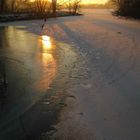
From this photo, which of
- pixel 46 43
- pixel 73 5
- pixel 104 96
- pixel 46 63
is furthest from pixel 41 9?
pixel 104 96

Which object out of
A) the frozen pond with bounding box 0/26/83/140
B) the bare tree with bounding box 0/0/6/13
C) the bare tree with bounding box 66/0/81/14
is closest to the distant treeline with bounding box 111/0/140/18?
the bare tree with bounding box 66/0/81/14

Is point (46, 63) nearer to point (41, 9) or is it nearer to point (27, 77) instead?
point (27, 77)

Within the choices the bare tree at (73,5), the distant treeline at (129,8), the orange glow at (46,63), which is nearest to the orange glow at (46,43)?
the orange glow at (46,63)

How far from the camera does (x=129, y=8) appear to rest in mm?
23578

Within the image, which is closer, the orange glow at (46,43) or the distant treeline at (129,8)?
the orange glow at (46,43)

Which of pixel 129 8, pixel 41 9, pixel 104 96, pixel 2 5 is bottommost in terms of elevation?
pixel 104 96

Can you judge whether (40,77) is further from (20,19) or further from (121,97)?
(20,19)

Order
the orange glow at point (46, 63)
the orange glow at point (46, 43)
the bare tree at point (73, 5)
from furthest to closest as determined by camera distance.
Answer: the bare tree at point (73, 5) → the orange glow at point (46, 43) → the orange glow at point (46, 63)

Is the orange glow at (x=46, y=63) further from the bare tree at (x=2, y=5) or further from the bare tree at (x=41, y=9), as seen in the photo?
the bare tree at (x=2, y=5)

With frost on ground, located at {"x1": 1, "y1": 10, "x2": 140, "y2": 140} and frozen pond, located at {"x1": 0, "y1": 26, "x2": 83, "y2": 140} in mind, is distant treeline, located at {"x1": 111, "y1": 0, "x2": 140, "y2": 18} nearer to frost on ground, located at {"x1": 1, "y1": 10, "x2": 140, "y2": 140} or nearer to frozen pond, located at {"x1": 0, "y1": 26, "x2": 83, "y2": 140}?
frost on ground, located at {"x1": 1, "y1": 10, "x2": 140, "y2": 140}

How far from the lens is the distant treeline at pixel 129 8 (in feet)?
74.3

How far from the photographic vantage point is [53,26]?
1988 cm

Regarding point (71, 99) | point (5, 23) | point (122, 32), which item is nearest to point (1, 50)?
point (71, 99)

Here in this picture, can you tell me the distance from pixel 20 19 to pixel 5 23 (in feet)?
6.42
